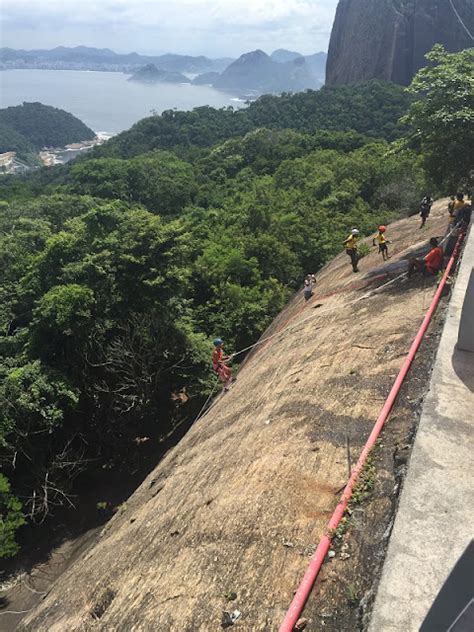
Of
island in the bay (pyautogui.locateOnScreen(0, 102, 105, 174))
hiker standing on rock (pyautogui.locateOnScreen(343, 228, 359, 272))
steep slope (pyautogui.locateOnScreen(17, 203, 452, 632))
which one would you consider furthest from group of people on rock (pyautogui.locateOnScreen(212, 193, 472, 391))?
island in the bay (pyautogui.locateOnScreen(0, 102, 105, 174))

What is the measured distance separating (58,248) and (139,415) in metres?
7.34

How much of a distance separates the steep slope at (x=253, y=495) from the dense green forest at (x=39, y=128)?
159 m

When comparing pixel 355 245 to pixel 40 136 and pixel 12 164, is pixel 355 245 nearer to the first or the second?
pixel 12 164

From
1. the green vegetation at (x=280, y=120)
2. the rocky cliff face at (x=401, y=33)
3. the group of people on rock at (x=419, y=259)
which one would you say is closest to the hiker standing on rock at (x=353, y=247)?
the group of people on rock at (x=419, y=259)

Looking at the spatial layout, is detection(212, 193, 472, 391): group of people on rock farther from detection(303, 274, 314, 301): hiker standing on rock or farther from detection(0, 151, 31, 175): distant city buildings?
detection(0, 151, 31, 175): distant city buildings

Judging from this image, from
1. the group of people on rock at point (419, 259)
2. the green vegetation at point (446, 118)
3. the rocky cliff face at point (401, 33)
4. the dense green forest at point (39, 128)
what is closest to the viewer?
the group of people on rock at point (419, 259)

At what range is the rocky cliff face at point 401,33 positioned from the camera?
8731 centimetres

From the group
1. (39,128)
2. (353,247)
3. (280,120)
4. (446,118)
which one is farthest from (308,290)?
(39,128)

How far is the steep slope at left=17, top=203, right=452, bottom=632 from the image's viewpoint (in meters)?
4.71

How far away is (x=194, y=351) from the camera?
18219 mm

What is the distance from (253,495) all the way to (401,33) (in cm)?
10234

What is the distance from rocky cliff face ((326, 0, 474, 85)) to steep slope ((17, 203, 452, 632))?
9315cm

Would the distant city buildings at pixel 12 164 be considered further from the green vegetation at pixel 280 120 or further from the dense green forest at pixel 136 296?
the dense green forest at pixel 136 296

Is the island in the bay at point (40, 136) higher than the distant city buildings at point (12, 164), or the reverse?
the island in the bay at point (40, 136)
